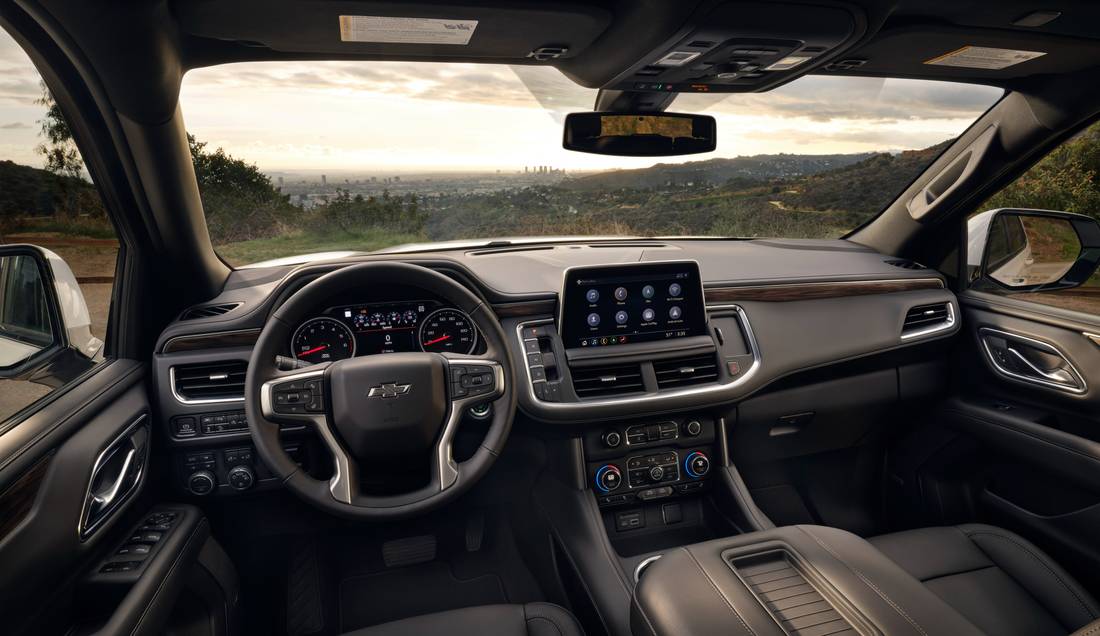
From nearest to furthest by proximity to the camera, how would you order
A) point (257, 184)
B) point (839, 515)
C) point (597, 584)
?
point (597, 584) < point (257, 184) < point (839, 515)

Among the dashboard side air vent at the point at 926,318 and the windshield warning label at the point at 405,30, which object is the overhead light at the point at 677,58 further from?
the dashboard side air vent at the point at 926,318

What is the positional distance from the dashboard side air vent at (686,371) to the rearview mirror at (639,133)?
98cm

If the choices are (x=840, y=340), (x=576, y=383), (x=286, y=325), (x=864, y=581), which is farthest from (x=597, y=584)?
(x=840, y=340)

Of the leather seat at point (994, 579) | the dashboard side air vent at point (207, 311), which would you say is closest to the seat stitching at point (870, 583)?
the leather seat at point (994, 579)

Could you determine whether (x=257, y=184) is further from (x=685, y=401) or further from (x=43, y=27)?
(x=685, y=401)

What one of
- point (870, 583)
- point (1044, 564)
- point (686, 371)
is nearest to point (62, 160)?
point (686, 371)

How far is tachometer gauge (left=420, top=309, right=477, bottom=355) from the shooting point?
7.99 feet

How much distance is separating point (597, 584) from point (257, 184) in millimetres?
2024

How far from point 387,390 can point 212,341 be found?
0.80 m

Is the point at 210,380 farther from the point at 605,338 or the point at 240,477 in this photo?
the point at 605,338

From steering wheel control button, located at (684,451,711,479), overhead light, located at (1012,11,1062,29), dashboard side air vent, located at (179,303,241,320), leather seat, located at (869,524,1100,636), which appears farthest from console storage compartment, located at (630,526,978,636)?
overhead light, located at (1012,11,1062,29)

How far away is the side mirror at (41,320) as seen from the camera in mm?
1739

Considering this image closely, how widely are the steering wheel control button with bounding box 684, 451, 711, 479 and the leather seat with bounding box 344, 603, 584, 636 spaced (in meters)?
1.05

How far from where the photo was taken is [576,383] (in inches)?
103
